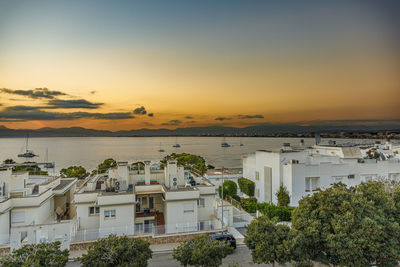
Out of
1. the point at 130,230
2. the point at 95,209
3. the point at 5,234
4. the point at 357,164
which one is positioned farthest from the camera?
the point at 357,164

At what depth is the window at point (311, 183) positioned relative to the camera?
30172 millimetres

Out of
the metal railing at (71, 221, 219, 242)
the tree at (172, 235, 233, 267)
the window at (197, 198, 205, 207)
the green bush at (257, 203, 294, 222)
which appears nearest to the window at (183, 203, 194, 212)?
the metal railing at (71, 221, 219, 242)

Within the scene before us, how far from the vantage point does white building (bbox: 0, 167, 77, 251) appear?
20000mm

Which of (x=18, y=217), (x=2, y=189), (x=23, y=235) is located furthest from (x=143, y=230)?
(x=2, y=189)

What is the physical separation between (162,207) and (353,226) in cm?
1698

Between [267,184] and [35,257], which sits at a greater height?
[35,257]

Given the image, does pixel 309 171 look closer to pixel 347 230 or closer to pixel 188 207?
pixel 188 207

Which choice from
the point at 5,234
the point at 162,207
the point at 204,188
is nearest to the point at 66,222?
the point at 5,234

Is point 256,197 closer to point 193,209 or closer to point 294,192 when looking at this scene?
point 294,192

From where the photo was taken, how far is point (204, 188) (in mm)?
25438

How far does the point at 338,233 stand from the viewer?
1391 cm

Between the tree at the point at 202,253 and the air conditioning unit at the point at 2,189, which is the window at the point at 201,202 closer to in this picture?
the tree at the point at 202,253

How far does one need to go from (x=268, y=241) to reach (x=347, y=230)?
13.4ft

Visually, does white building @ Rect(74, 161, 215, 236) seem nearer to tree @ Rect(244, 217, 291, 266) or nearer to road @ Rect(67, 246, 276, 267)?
road @ Rect(67, 246, 276, 267)
